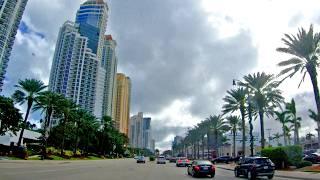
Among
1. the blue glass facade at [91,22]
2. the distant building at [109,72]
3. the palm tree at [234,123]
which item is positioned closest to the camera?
the palm tree at [234,123]

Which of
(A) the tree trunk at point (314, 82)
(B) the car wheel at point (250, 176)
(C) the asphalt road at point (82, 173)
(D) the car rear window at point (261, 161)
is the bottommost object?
(C) the asphalt road at point (82, 173)

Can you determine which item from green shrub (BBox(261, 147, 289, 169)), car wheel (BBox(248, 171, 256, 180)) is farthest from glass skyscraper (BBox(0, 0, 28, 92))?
car wheel (BBox(248, 171, 256, 180))

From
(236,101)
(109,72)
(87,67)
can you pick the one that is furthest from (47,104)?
(109,72)

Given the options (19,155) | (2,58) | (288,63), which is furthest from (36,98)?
(288,63)

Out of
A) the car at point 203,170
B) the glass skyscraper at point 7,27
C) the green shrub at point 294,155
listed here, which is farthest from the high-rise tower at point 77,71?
the car at point 203,170

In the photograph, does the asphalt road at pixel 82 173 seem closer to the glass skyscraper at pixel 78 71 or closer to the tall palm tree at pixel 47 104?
the tall palm tree at pixel 47 104

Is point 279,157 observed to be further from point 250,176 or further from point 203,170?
point 203,170

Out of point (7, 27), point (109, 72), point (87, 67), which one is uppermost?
point (109, 72)

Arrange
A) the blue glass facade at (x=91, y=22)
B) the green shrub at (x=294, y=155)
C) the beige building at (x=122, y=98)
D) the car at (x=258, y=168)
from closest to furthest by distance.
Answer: the car at (x=258, y=168)
the green shrub at (x=294, y=155)
the blue glass facade at (x=91, y=22)
the beige building at (x=122, y=98)

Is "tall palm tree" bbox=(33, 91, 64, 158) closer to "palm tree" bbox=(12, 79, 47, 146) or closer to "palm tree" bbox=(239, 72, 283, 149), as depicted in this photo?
"palm tree" bbox=(12, 79, 47, 146)

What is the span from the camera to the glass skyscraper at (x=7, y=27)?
85438mm

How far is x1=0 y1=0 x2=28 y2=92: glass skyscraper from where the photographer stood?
280 feet

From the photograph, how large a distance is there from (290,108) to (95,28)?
292 ft

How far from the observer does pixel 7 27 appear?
89.2 m
